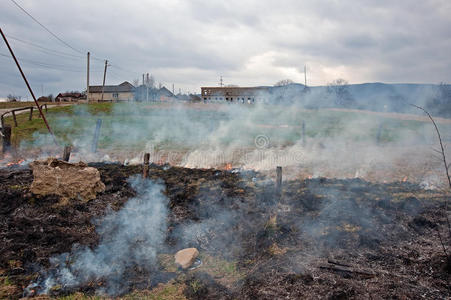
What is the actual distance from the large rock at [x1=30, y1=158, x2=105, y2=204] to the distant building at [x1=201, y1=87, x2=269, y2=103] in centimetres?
1410

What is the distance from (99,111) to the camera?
25781 mm

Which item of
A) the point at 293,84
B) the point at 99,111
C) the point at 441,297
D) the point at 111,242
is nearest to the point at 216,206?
the point at 111,242

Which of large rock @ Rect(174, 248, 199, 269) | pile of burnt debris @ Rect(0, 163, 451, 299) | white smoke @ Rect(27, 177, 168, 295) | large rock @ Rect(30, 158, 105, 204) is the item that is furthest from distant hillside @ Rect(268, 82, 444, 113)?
large rock @ Rect(30, 158, 105, 204)

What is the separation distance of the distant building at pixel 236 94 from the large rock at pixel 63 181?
14.1 m

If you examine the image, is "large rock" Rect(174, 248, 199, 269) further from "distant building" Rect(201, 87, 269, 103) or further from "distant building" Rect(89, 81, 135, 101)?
"distant building" Rect(89, 81, 135, 101)

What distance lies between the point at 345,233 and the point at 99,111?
24881 millimetres

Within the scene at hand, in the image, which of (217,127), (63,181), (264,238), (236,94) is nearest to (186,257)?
(264,238)

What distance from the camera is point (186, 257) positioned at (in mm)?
4809

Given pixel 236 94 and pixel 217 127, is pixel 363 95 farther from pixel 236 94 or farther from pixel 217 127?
pixel 236 94

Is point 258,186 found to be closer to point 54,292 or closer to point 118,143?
point 54,292

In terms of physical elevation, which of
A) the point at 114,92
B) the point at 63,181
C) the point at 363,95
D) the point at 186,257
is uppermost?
the point at 114,92

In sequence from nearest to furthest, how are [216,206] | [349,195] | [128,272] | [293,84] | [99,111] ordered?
[128,272]
[216,206]
[349,195]
[293,84]
[99,111]

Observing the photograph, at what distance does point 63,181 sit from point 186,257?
3969 mm

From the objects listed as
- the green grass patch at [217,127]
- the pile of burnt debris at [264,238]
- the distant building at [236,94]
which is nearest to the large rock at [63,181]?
the pile of burnt debris at [264,238]
